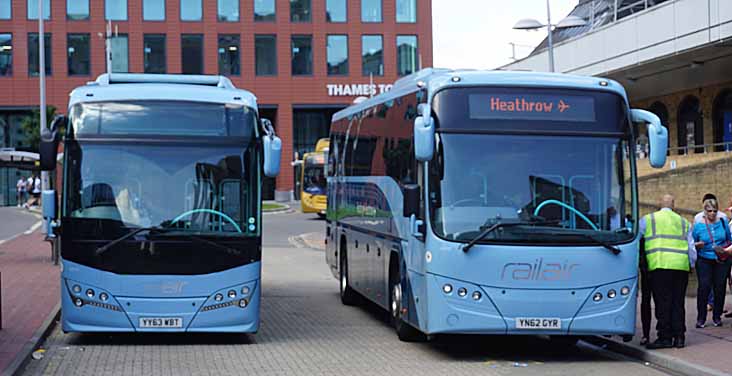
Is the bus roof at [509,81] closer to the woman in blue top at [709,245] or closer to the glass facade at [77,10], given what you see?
the woman in blue top at [709,245]

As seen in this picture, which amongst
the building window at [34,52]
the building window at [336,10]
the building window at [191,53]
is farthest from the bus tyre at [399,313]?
the building window at [336,10]

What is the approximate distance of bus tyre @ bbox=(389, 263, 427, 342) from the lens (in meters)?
13.7

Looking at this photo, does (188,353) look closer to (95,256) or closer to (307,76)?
(95,256)

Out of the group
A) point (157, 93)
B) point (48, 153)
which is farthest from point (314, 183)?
point (48, 153)

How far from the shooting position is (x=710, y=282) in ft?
46.8

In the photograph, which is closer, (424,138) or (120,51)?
(424,138)

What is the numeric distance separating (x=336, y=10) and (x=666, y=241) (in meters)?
63.2

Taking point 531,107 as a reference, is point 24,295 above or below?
below

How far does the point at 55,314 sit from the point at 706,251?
28.0 ft

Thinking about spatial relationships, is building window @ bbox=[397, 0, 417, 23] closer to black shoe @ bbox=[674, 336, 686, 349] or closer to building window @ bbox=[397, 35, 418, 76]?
building window @ bbox=[397, 35, 418, 76]

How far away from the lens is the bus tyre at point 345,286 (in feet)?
60.3

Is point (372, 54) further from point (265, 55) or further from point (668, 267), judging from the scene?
point (668, 267)

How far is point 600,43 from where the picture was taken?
40.5 m

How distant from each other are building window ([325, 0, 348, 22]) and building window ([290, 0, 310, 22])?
4.03 ft
